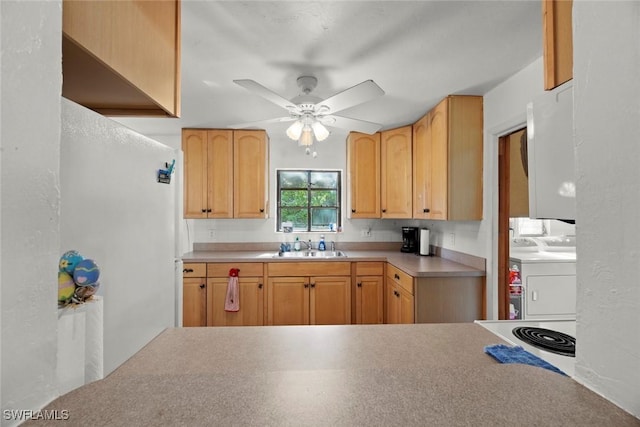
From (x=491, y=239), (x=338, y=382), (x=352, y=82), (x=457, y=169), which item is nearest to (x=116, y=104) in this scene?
(x=338, y=382)

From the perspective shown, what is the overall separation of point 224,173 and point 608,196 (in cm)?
323


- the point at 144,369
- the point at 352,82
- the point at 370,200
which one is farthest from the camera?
the point at 370,200

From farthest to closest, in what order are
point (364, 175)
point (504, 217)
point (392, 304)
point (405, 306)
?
point (364, 175)
point (392, 304)
point (405, 306)
point (504, 217)

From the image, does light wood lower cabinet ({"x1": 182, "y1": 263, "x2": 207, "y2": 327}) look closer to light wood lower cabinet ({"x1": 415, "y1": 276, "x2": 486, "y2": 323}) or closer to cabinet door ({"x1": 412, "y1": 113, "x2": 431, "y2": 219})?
light wood lower cabinet ({"x1": 415, "y1": 276, "x2": 486, "y2": 323})

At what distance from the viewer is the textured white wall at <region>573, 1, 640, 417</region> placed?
400 mm

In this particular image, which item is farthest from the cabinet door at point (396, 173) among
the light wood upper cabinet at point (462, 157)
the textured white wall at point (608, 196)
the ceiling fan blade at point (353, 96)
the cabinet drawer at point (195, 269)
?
the textured white wall at point (608, 196)

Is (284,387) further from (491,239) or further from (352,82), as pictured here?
(491,239)

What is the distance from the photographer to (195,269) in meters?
2.97

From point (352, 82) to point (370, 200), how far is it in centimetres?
159

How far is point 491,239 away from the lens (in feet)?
7.48

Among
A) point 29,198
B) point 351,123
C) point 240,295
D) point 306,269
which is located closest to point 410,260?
point 306,269

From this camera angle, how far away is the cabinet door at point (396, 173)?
309cm

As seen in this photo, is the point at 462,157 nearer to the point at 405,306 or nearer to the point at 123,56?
the point at 405,306

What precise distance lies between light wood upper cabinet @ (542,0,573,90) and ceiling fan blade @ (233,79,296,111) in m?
1.31
